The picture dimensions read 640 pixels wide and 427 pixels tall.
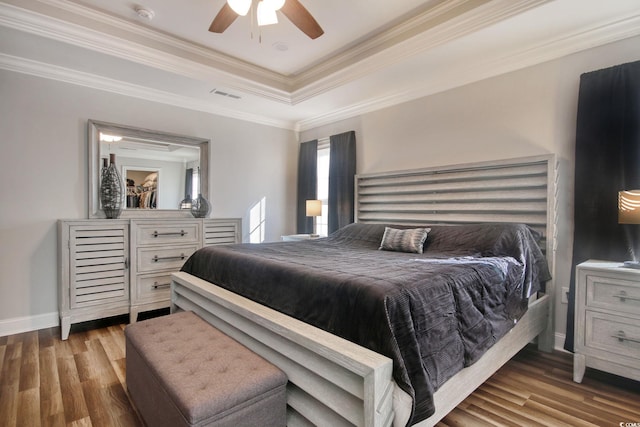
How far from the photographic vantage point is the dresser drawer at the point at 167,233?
Result: 11.3 ft

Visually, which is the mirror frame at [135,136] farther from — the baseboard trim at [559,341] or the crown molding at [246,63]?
the baseboard trim at [559,341]

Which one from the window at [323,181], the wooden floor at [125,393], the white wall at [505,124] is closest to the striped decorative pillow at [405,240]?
the white wall at [505,124]

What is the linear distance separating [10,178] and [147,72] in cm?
163

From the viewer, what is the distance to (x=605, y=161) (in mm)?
2475

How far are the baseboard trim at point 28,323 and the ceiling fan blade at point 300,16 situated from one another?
3615 millimetres

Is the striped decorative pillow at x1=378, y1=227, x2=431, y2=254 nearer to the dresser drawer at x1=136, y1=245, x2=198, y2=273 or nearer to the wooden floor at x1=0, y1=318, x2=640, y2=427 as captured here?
the wooden floor at x1=0, y1=318, x2=640, y2=427

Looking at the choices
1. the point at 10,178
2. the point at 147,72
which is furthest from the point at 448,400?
the point at 10,178

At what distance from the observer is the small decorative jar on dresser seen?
2.05 meters

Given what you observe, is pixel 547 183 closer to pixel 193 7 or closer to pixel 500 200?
pixel 500 200

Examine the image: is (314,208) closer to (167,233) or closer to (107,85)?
(167,233)

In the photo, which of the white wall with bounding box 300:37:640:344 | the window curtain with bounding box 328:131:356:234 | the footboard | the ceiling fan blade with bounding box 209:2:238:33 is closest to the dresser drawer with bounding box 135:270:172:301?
the footboard

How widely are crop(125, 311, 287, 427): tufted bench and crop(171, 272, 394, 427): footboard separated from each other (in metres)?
0.09

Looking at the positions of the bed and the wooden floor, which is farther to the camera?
the wooden floor

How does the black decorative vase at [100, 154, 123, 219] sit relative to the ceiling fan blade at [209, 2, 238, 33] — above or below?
below
